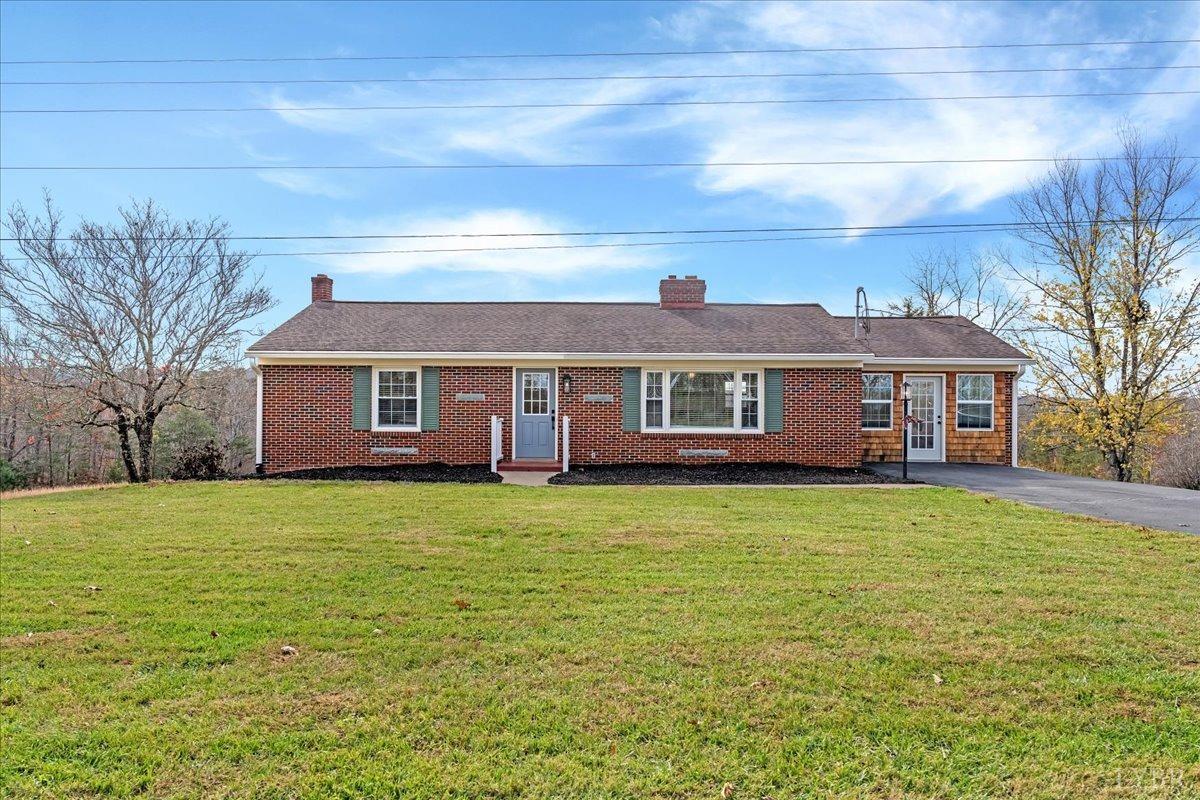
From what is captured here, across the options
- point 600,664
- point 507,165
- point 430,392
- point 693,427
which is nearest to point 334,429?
point 430,392

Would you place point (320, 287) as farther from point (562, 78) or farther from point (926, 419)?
point (926, 419)

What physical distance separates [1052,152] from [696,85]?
11.3 metres

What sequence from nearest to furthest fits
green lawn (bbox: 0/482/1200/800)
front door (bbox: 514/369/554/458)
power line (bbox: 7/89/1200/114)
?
green lawn (bbox: 0/482/1200/800)
front door (bbox: 514/369/554/458)
power line (bbox: 7/89/1200/114)

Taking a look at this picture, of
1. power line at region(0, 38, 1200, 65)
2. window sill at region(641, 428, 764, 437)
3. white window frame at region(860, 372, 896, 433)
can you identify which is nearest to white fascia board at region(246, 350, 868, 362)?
window sill at region(641, 428, 764, 437)

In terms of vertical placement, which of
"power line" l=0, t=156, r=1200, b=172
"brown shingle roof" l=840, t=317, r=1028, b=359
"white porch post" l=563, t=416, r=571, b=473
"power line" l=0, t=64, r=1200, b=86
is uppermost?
"power line" l=0, t=64, r=1200, b=86

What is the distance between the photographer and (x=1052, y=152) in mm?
19906

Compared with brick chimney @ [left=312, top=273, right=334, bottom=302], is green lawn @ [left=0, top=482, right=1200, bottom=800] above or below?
below

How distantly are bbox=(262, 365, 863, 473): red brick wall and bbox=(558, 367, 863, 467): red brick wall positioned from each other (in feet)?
0.07

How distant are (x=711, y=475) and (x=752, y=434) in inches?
83.6

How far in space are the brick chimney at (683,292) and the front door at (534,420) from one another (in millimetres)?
4560

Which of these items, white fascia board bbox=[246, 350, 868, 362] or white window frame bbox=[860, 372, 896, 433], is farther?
white window frame bbox=[860, 372, 896, 433]

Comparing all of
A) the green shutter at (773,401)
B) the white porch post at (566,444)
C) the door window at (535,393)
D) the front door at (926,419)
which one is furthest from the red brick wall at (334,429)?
the front door at (926,419)

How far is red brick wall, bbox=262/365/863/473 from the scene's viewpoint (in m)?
14.8

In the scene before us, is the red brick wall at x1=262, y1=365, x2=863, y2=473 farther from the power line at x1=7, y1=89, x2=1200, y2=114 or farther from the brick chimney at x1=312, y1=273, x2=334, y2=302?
the power line at x1=7, y1=89, x2=1200, y2=114
